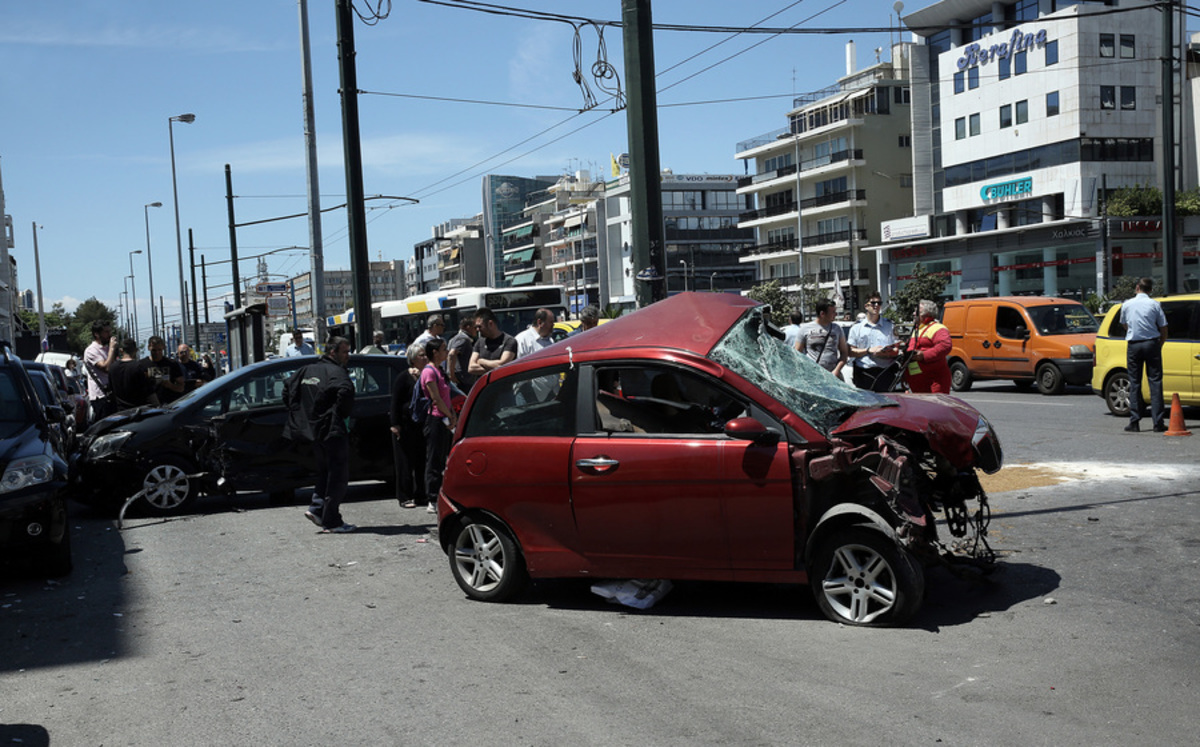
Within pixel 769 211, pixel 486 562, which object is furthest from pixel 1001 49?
pixel 486 562

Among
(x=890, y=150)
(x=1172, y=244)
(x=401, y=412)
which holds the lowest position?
(x=401, y=412)

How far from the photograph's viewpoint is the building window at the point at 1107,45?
52156mm

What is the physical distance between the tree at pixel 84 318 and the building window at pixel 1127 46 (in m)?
103

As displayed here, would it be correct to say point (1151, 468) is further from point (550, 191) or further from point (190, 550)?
point (550, 191)

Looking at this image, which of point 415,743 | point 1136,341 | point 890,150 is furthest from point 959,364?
point 890,150

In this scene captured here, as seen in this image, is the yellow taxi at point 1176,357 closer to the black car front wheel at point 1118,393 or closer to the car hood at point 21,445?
the black car front wheel at point 1118,393

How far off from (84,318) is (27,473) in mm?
139496

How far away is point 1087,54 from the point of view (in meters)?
51.7

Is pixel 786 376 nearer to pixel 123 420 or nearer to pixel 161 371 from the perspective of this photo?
pixel 123 420

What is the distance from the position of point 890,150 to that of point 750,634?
239 ft

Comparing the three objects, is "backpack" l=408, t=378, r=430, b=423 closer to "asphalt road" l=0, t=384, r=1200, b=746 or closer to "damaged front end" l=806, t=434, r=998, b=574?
"asphalt road" l=0, t=384, r=1200, b=746

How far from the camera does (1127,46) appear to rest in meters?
52.6

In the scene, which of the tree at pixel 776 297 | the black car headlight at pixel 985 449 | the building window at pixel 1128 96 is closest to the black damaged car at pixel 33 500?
the black car headlight at pixel 985 449

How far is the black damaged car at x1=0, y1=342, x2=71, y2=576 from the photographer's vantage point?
773 cm
